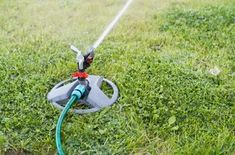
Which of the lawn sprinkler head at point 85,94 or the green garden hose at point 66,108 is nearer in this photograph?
the green garden hose at point 66,108

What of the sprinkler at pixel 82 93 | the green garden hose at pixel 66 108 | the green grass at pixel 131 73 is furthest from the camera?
the sprinkler at pixel 82 93

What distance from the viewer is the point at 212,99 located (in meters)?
2.95

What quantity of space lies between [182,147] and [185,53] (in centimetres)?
126

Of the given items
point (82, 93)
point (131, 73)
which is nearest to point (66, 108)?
point (82, 93)

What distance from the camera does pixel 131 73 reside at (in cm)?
324

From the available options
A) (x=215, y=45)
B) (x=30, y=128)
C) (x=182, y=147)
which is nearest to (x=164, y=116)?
(x=182, y=147)

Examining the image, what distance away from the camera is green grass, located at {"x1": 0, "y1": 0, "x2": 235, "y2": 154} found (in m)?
2.56

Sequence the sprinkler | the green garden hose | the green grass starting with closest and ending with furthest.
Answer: the green garden hose < the green grass < the sprinkler

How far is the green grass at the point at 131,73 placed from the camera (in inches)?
101

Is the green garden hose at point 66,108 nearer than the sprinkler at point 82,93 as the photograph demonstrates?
Yes

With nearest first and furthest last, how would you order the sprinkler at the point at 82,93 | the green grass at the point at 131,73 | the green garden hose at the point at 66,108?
the green garden hose at the point at 66,108 → the green grass at the point at 131,73 → the sprinkler at the point at 82,93

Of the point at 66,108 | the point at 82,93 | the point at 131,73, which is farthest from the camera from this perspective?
the point at 131,73

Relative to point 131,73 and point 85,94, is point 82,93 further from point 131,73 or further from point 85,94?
point 131,73

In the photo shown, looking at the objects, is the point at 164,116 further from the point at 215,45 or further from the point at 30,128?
the point at 215,45
